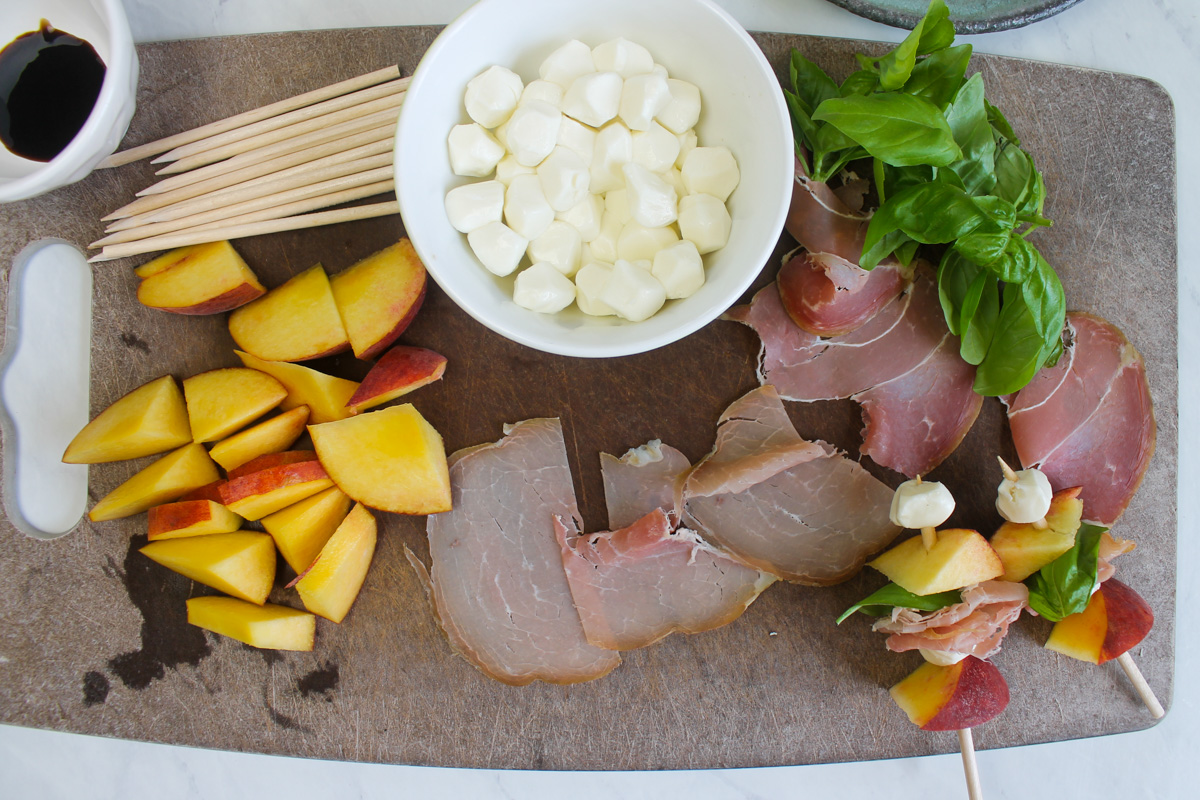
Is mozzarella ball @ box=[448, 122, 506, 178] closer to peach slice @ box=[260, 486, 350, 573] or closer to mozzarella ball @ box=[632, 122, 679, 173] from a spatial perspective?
mozzarella ball @ box=[632, 122, 679, 173]

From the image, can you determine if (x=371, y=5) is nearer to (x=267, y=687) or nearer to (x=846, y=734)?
(x=267, y=687)

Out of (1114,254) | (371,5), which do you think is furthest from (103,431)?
(1114,254)

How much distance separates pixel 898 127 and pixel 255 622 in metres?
1.43

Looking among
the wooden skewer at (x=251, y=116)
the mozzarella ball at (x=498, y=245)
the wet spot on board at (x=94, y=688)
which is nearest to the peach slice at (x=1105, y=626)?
the mozzarella ball at (x=498, y=245)

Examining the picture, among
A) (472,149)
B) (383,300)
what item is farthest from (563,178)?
(383,300)

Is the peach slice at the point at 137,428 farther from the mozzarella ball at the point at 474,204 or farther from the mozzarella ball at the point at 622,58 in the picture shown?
the mozzarella ball at the point at 622,58

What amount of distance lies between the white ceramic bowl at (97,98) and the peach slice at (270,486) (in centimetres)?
60

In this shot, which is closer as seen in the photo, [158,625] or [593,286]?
[593,286]

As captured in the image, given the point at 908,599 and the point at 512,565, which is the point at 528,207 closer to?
the point at 512,565

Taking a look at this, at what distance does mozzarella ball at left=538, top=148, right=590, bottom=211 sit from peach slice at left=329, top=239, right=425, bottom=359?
1.07 ft

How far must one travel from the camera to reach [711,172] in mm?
1196

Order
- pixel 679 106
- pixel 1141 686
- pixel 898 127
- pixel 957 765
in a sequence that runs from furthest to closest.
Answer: pixel 957 765 → pixel 1141 686 → pixel 679 106 → pixel 898 127

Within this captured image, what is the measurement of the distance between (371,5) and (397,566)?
3.84ft

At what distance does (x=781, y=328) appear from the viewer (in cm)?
142
